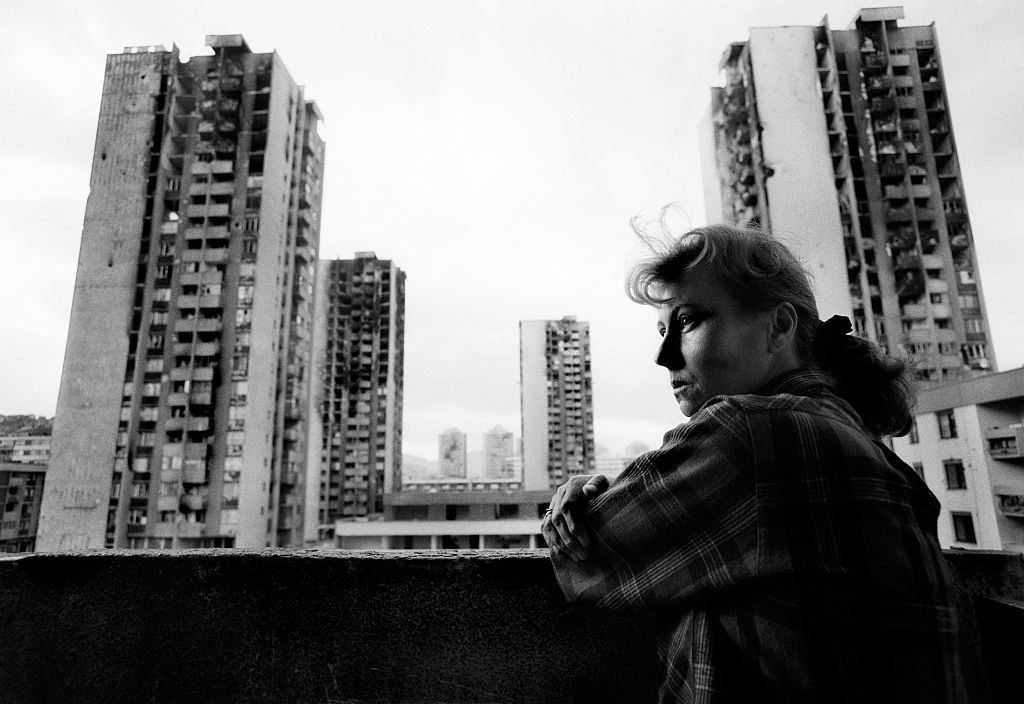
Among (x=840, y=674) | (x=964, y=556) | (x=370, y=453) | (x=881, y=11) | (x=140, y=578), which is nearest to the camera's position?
(x=840, y=674)

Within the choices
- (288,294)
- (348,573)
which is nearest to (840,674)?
(348,573)

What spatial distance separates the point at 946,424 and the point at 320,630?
2805 cm

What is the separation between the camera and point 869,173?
107 ft

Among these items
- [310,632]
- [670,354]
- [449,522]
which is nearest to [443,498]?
[449,522]

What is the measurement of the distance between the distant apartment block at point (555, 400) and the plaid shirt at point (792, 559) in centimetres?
7417

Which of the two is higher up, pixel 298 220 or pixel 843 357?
pixel 298 220

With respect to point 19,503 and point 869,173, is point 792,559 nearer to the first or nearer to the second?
point 869,173

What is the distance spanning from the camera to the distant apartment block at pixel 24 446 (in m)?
57.4

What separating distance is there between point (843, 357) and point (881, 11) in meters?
45.8

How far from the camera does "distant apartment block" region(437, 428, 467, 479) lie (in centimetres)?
14400

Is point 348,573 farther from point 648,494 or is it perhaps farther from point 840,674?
point 840,674

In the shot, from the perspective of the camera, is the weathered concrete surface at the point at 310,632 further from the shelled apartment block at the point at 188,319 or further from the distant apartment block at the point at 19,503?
the distant apartment block at the point at 19,503

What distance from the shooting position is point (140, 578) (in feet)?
5.19

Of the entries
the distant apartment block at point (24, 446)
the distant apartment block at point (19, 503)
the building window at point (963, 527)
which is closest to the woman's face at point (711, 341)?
the building window at point (963, 527)
